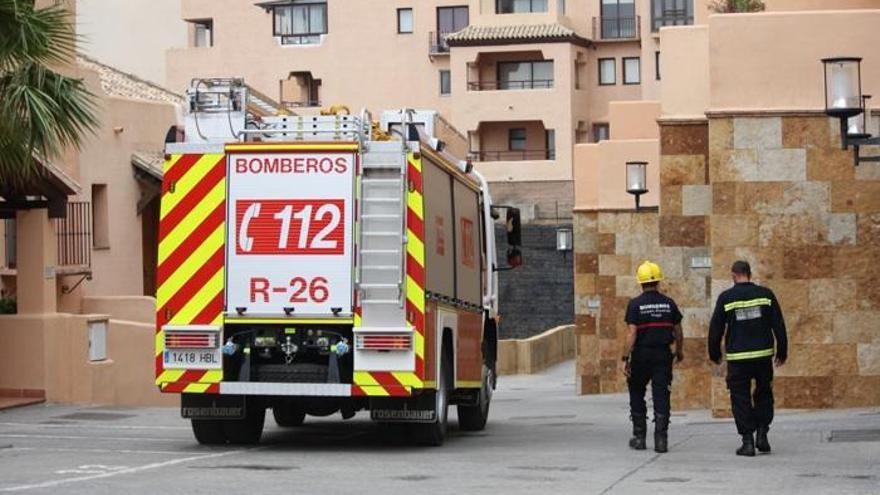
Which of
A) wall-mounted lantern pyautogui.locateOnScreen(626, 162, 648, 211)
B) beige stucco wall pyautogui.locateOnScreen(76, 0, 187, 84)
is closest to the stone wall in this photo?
wall-mounted lantern pyautogui.locateOnScreen(626, 162, 648, 211)

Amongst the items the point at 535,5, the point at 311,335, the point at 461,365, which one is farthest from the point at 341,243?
the point at 535,5

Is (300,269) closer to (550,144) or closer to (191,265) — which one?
(191,265)

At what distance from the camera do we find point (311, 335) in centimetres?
1816

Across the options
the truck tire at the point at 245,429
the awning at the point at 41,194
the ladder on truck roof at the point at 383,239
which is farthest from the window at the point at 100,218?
the ladder on truck roof at the point at 383,239

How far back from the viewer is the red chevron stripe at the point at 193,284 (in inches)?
719

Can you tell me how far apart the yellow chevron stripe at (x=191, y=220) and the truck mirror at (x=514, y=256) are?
22.6 feet

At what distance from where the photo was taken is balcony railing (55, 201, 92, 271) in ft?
107

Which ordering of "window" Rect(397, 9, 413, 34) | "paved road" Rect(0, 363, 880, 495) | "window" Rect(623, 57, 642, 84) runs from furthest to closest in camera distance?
"window" Rect(397, 9, 413, 34), "window" Rect(623, 57, 642, 84), "paved road" Rect(0, 363, 880, 495)

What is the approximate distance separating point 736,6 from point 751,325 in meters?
21.5

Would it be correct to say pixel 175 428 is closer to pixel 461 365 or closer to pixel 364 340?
pixel 461 365

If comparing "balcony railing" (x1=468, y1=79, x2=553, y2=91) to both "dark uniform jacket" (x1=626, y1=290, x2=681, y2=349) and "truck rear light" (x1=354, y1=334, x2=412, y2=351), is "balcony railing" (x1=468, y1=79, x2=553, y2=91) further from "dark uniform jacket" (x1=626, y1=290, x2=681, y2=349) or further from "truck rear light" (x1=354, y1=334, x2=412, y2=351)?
"truck rear light" (x1=354, y1=334, x2=412, y2=351)

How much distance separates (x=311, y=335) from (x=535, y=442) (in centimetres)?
305

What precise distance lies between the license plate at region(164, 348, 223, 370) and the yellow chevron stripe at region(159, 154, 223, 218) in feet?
4.08

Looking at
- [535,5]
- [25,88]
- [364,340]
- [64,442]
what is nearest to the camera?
[364,340]
